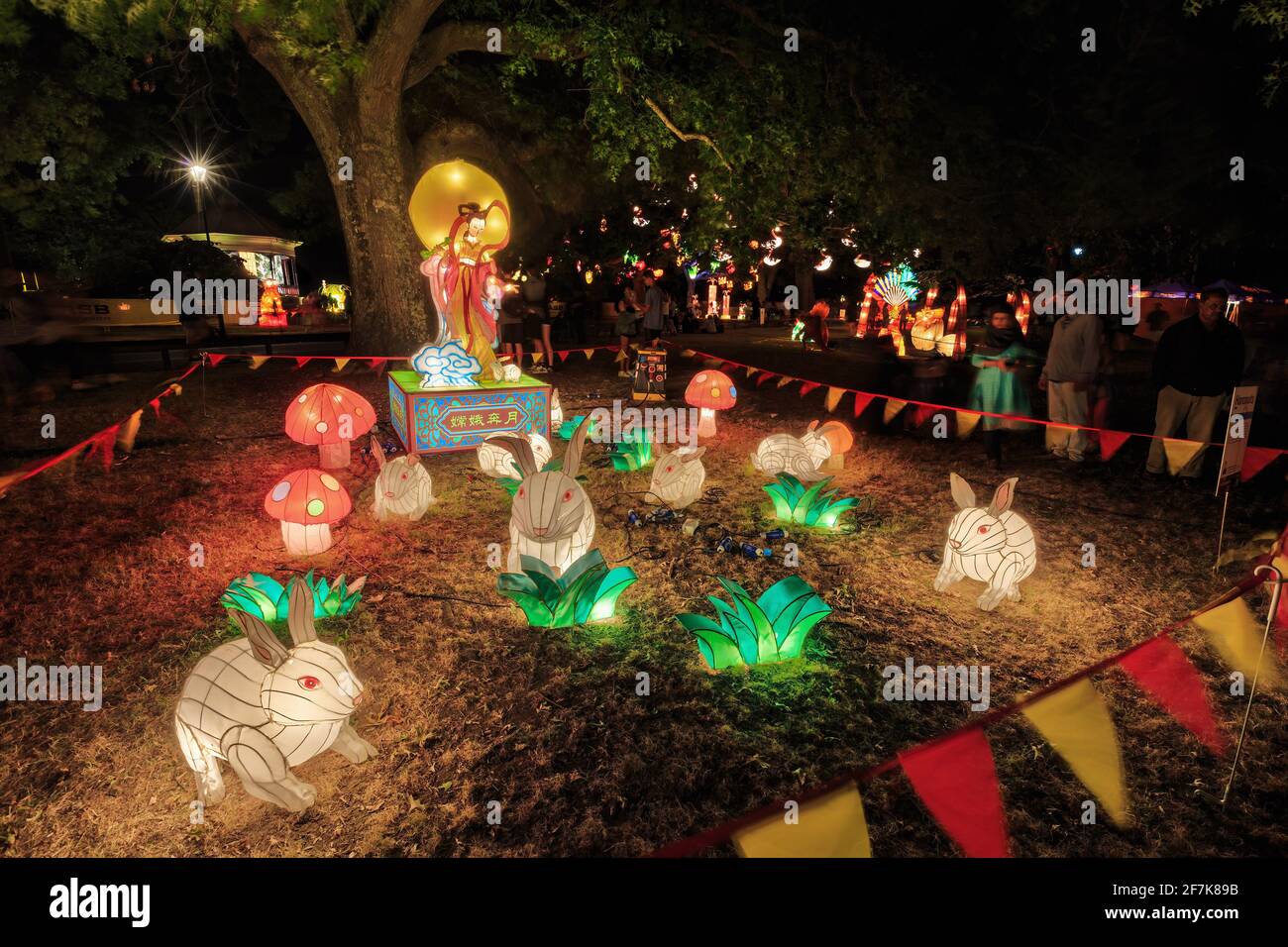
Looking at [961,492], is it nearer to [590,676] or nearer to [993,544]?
[993,544]

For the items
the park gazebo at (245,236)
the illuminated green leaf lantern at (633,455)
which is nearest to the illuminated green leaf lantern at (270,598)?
the illuminated green leaf lantern at (633,455)

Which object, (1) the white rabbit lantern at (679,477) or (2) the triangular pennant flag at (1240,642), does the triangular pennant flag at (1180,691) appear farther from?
(1) the white rabbit lantern at (679,477)

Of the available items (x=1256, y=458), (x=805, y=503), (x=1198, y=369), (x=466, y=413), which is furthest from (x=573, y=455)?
(x=1198, y=369)

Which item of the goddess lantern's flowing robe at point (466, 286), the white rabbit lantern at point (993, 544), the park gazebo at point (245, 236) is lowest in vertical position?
the white rabbit lantern at point (993, 544)

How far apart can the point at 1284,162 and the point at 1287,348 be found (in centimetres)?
1476

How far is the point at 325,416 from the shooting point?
729cm

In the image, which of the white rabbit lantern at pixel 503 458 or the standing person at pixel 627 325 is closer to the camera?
the white rabbit lantern at pixel 503 458

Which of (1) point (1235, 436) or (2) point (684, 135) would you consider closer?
(1) point (1235, 436)

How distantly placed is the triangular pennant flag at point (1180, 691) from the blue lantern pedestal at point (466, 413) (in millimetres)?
6586

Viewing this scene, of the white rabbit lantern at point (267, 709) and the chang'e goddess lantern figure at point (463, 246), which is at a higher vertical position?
the chang'e goddess lantern figure at point (463, 246)

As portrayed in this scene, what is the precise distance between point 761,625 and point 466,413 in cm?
548

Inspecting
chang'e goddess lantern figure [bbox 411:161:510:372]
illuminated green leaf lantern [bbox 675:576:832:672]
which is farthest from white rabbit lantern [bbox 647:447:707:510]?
chang'e goddess lantern figure [bbox 411:161:510:372]

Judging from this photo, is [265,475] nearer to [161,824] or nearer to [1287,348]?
[161,824]

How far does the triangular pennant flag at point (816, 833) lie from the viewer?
199cm
